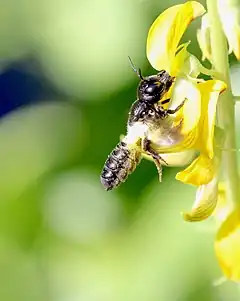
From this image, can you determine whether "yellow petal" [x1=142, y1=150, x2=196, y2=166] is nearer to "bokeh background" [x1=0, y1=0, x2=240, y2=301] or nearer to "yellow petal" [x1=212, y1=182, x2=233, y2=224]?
"yellow petal" [x1=212, y1=182, x2=233, y2=224]

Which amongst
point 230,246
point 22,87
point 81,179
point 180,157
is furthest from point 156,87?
point 22,87

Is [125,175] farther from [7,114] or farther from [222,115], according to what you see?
[7,114]

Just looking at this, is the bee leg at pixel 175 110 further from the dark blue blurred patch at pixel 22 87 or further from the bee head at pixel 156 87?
the dark blue blurred patch at pixel 22 87

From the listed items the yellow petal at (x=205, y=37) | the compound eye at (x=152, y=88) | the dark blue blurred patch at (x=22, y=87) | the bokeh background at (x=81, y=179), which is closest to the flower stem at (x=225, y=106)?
the yellow petal at (x=205, y=37)

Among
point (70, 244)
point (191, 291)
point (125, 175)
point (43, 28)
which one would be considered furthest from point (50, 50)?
point (125, 175)

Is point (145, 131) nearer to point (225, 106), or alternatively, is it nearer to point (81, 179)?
point (225, 106)

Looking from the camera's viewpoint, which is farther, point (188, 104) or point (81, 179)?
point (81, 179)
